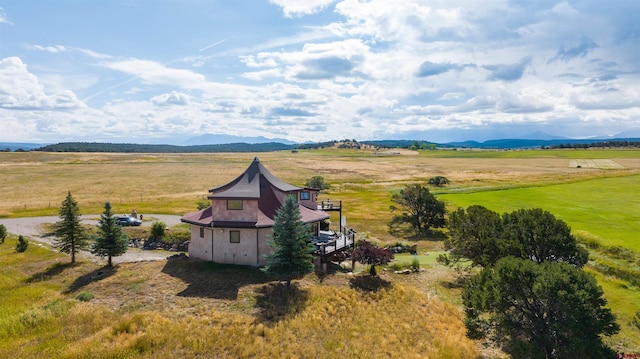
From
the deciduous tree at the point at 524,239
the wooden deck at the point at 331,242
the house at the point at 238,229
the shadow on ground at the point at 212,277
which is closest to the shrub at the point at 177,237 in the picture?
the house at the point at 238,229

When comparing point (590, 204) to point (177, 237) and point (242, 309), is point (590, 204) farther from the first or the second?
point (177, 237)

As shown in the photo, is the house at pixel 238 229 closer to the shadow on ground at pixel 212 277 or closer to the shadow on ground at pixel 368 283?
the shadow on ground at pixel 212 277

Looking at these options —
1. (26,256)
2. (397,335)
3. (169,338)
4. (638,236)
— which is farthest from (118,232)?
(638,236)

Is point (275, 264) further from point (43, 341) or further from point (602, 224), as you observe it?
point (602, 224)

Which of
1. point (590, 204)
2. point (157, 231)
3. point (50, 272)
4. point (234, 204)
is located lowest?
point (50, 272)

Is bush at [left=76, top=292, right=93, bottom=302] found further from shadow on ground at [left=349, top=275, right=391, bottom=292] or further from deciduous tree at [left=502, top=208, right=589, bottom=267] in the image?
deciduous tree at [left=502, top=208, right=589, bottom=267]

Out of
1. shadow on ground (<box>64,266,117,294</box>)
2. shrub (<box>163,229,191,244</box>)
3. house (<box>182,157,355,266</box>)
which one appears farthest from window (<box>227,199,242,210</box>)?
shrub (<box>163,229,191,244</box>)

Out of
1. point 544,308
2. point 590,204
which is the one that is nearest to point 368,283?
point 544,308
